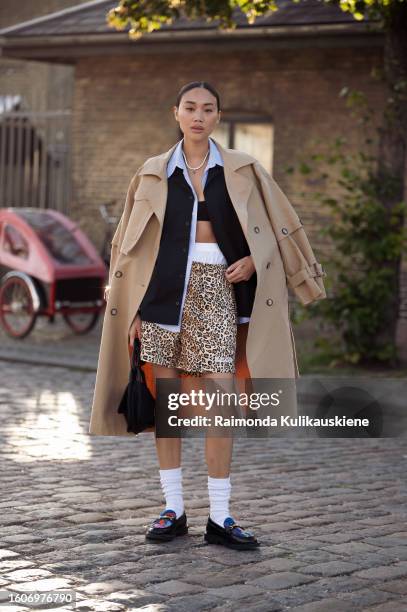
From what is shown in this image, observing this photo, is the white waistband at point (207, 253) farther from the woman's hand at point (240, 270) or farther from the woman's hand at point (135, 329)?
the woman's hand at point (135, 329)

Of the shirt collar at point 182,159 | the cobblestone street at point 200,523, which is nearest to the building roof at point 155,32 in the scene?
the cobblestone street at point 200,523

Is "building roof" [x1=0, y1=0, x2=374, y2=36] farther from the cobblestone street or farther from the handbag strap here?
the handbag strap

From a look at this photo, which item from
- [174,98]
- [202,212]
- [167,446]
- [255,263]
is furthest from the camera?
[174,98]

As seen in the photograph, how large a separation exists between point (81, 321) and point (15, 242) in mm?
1308

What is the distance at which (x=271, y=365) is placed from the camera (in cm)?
541

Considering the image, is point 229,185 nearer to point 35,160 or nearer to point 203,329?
point 203,329

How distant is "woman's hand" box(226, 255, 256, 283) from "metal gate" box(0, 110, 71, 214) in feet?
45.8

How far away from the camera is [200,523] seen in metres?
5.91

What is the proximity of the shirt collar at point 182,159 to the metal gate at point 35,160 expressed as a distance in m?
13.7

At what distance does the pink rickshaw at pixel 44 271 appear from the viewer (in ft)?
46.4

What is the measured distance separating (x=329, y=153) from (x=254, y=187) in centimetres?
1032

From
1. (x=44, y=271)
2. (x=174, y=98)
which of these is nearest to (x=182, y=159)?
(x=44, y=271)

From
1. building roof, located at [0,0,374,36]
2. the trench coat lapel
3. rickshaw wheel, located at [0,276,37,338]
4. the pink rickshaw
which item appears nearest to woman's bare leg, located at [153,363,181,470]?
the trench coat lapel

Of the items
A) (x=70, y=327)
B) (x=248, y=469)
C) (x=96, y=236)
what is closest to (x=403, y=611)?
(x=248, y=469)
